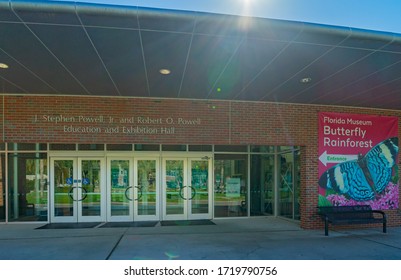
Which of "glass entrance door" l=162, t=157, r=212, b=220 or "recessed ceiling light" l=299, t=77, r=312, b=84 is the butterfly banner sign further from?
"glass entrance door" l=162, t=157, r=212, b=220

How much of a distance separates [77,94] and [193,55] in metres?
4.18

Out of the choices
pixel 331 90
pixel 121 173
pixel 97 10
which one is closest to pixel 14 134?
pixel 121 173

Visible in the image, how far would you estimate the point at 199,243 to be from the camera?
7066 mm

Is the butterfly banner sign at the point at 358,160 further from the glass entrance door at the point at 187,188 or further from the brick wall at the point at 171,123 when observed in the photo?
the glass entrance door at the point at 187,188

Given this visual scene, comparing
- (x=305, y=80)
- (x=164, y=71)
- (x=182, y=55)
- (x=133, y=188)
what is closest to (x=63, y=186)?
(x=133, y=188)

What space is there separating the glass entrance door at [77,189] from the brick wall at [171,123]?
7.63ft

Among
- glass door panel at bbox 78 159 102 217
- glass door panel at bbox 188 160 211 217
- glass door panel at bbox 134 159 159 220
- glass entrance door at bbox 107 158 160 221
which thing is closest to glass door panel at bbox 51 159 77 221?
glass door panel at bbox 78 159 102 217

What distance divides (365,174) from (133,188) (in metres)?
7.50

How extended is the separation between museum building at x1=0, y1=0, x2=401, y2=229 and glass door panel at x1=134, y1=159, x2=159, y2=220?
0.12 feet

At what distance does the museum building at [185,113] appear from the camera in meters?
4.62

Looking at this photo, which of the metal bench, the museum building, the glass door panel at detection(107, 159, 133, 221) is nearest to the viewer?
Answer: the museum building

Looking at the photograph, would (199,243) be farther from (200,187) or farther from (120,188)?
(120,188)

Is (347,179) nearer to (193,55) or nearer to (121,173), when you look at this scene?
(193,55)

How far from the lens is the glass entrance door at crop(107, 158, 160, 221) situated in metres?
10.3
